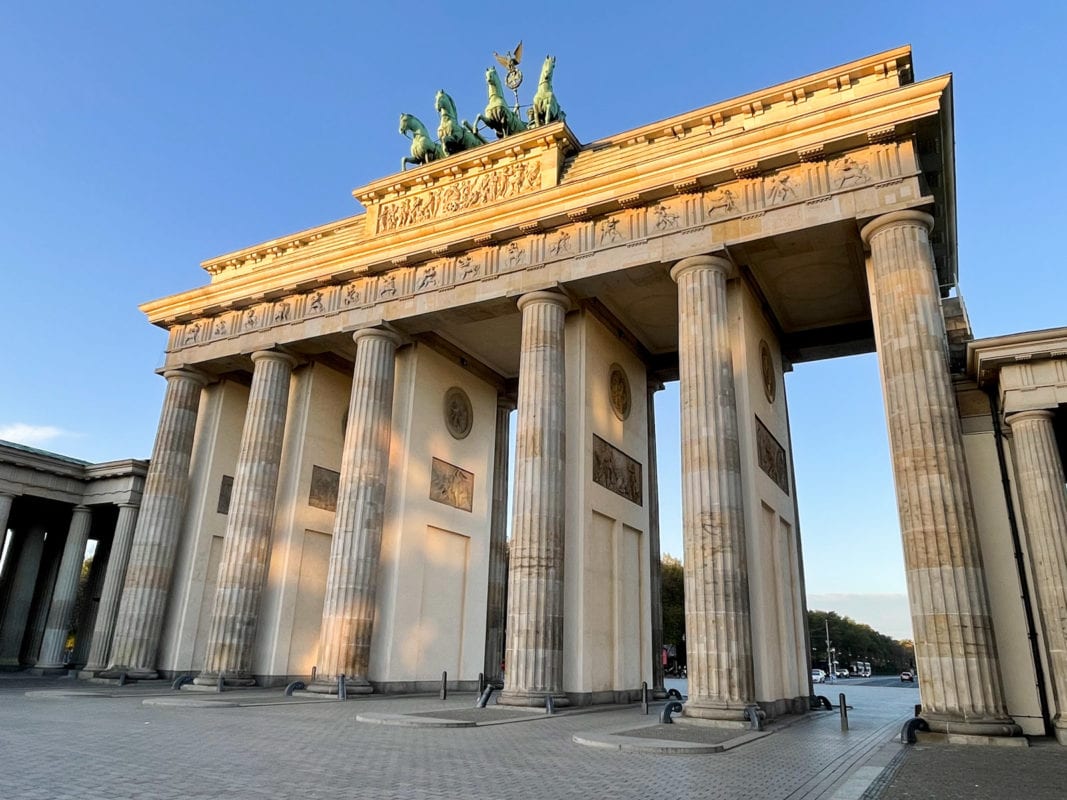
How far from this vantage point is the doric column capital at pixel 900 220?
15.3 metres

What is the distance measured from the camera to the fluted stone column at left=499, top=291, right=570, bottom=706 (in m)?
16.6

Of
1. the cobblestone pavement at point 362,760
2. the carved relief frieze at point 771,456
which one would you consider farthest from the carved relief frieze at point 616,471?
the cobblestone pavement at point 362,760

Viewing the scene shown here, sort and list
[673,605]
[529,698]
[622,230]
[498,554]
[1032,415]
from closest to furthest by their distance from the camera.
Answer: [1032,415], [529,698], [622,230], [498,554], [673,605]

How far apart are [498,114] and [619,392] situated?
10.1 meters

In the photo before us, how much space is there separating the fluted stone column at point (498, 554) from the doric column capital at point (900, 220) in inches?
602

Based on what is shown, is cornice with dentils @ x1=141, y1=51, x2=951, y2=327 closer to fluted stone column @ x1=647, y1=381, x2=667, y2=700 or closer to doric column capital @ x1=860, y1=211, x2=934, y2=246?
doric column capital @ x1=860, y1=211, x2=934, y2=246

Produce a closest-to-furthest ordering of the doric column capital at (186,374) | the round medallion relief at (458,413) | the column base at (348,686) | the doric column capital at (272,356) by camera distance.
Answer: the column base at (348,686)
the doric column capital at (272,356)
the round medallion relief at (458,413)
the doric column capital at (186,374)

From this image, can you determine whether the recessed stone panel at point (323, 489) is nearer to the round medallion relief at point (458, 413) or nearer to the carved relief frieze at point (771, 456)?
the round medallion relief at point (458, 413)

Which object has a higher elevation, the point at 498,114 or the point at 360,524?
the point at 498,114

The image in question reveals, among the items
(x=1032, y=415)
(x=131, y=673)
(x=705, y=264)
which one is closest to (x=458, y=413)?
(x=705, y=264)

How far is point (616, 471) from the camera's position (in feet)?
69.9

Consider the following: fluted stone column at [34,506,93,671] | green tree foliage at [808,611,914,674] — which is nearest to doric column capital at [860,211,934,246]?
fluted stone column at [34,506,93,671]

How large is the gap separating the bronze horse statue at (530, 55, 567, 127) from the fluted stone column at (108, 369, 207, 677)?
50.4 ft

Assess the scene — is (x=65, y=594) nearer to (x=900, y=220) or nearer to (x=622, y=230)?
(x=622, y=230)
